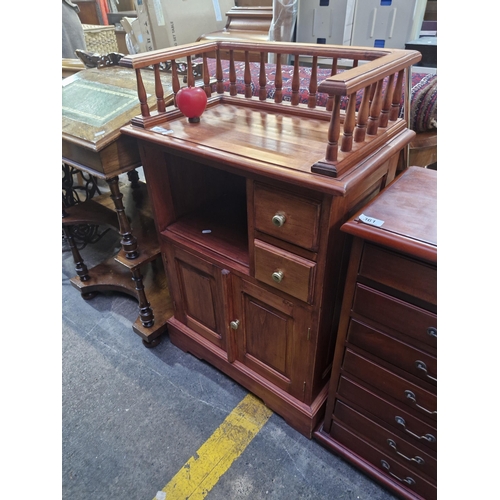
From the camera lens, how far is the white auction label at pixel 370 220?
848 mm

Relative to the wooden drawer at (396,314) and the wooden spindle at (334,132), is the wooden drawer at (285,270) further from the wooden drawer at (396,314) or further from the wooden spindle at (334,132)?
the wooden spindle at (334,132)

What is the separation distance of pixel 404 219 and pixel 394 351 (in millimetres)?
360

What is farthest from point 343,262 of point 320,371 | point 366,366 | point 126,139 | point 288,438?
point 126,139

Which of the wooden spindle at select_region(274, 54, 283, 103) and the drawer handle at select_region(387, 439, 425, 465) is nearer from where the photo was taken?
the drawer handle at select_region(387, 439, 425, 465)

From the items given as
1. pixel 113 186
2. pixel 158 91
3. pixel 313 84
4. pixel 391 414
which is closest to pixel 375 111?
pixel 313 84

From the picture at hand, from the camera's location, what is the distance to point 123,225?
1.50m

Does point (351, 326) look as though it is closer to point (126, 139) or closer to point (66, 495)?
point (126, 139)

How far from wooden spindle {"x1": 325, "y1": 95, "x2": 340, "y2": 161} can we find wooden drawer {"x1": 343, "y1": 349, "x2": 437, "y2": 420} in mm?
583

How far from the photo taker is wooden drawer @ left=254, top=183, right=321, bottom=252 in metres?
0.93

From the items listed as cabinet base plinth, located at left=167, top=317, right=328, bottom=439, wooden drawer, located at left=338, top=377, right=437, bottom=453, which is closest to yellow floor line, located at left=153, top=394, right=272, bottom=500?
cabinet base plinth, located at left=167, top=317, right=328, bottom=439

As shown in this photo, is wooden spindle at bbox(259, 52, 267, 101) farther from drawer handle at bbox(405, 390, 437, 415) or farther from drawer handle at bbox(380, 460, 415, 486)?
drawer handle at bbox(380, 460, 415, 486)

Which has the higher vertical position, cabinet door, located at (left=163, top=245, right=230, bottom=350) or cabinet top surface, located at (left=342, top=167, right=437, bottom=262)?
cabinet top surface, located at (left=342, top=167, right=437, bottom=262)

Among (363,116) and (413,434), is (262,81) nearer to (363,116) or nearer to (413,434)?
(363,116)

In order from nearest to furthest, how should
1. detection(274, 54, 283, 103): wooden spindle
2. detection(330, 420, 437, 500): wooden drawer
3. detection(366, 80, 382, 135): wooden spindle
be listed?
A: detection(366, 80, 382, 135): wooden spindle → detection(330, 420, 437, 500): wooden drawer → detection(274, 54, 283, 103): wooden spindle
